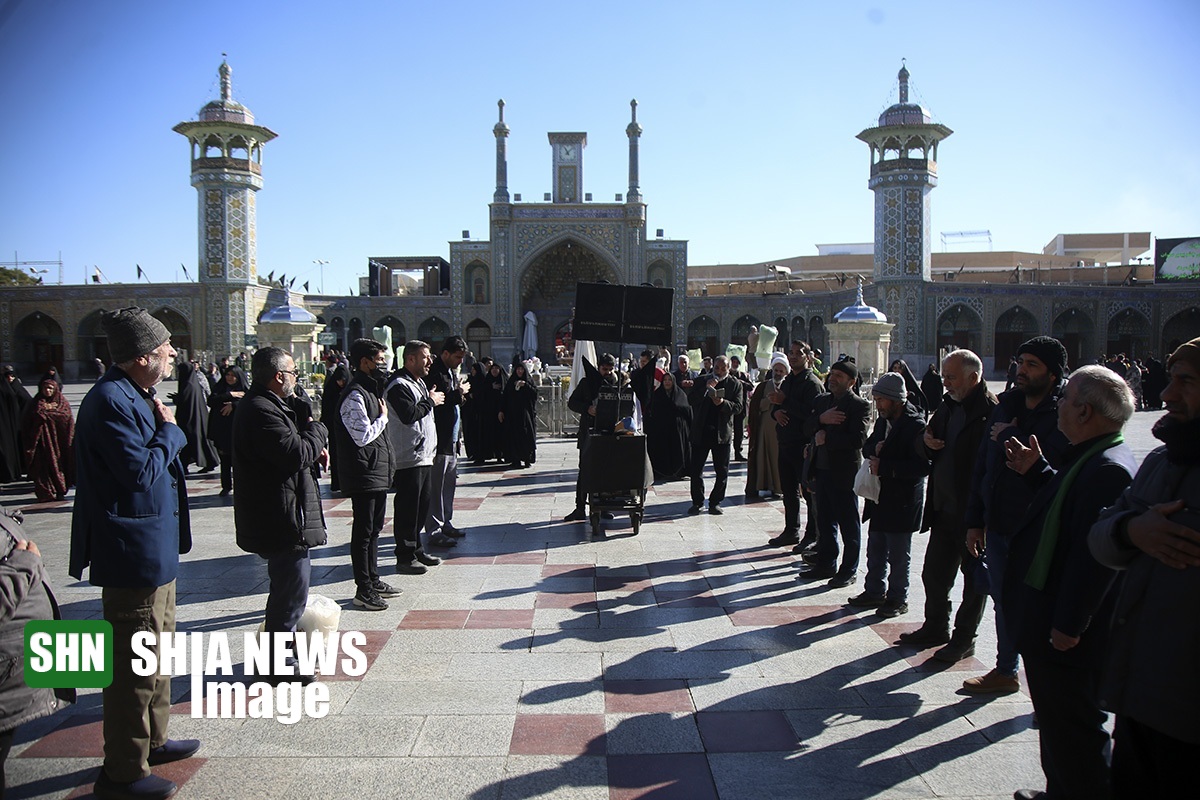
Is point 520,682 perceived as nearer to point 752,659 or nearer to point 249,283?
point 752,659

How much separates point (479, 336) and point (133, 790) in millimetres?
34687

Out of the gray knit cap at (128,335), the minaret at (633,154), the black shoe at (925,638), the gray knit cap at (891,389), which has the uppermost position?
the minaret at (633,154)

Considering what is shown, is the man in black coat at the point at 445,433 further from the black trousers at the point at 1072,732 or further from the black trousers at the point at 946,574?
the black trousers at the point at 1072,732

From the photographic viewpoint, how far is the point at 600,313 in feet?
24.2

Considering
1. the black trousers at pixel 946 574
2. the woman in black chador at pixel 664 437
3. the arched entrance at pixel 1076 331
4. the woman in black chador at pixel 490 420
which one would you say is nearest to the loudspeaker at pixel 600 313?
the woman in black chador at pixel 664 437

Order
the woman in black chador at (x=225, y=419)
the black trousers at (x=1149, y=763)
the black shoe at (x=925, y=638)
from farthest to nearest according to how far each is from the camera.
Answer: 1. the woman in black chador at (x=225, y=419)
2. the black shoe at (x=925, y=638)
3. the black trousers at (x=1149, y=763)

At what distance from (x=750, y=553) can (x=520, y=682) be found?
9.49ft

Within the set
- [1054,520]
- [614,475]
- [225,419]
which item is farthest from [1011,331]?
[1054,520]

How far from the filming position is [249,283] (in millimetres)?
32125

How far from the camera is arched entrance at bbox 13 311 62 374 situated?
34.3m

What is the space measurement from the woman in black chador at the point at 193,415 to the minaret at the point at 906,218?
26.0 metres

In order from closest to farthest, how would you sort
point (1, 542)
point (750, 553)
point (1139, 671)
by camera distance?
point (1139, 671) < point (1, 542) < point (750, 553)

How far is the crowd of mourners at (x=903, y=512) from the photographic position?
2168mm

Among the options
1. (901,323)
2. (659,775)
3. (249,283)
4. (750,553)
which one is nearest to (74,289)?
(249,283)
